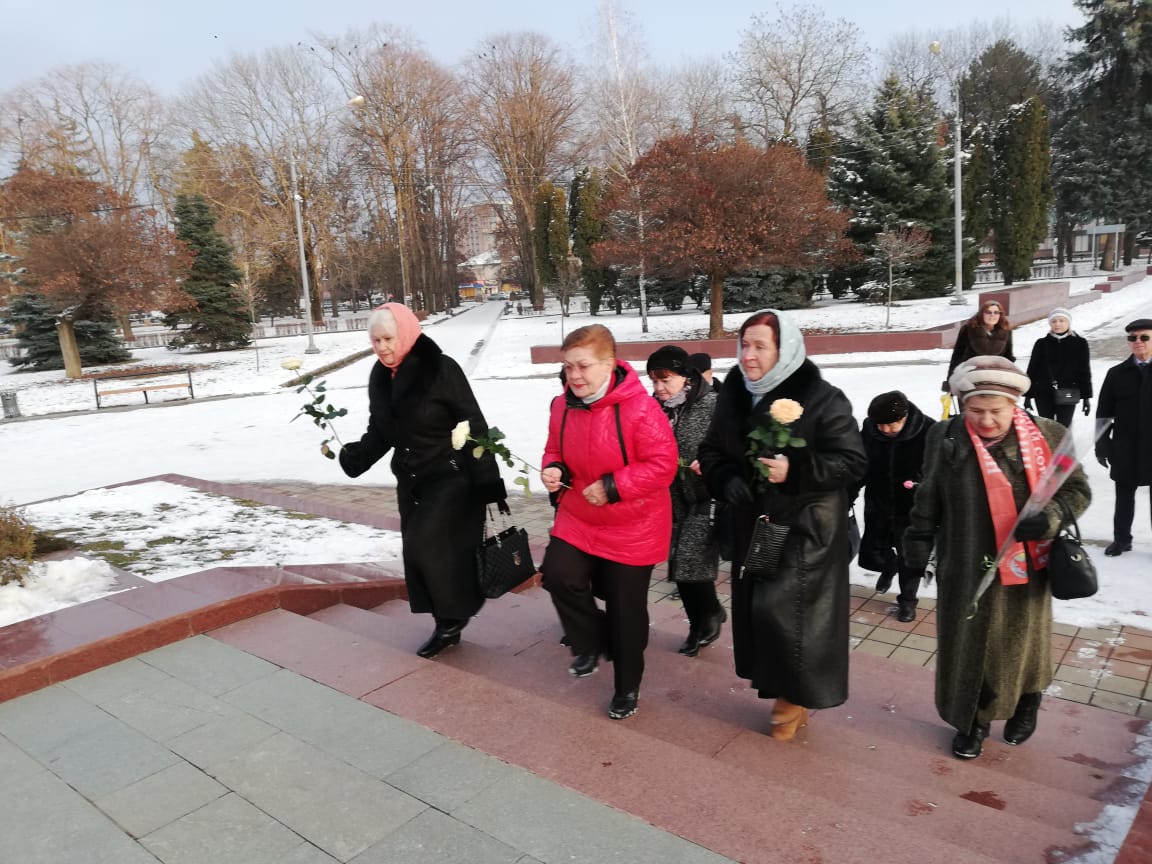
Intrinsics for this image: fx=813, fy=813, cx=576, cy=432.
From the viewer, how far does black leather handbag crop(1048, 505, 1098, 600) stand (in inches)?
113

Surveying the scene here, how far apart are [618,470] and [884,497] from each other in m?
2.31

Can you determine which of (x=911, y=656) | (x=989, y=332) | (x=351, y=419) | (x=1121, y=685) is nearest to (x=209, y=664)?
(x=911, y=656)

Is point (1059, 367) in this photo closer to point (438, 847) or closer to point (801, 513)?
point (801, 513)

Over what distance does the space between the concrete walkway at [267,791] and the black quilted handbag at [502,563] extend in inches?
33.3

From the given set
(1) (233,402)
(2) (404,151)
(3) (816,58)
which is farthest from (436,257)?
(1) (233,402)

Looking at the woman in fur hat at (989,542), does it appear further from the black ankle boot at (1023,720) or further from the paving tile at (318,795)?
the paving tile at (318,795)

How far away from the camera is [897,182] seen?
28109 mm

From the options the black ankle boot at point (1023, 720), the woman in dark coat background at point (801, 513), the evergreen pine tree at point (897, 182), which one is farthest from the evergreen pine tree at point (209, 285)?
the black ankle boot at point (1023, 720)

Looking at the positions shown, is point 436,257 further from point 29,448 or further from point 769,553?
point 769,553

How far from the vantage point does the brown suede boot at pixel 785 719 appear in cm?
321

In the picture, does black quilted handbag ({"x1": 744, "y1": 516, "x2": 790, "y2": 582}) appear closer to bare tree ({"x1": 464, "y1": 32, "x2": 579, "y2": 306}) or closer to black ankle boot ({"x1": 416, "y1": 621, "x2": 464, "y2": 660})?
black ankle boot ({"x1": 416, "y1": 621, "x2": 464, "y2": 660})

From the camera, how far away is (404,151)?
45.8m

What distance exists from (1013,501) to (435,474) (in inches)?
96.8

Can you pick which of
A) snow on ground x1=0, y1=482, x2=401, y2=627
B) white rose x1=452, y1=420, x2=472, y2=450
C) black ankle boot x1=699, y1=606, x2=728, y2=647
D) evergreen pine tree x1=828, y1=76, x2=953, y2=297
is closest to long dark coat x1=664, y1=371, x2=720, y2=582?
black ankle boot x1=699, y1=606, x2=728, y2=647
